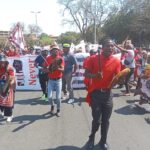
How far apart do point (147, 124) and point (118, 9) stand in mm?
51678

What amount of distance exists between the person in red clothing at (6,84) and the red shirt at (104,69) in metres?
2.80

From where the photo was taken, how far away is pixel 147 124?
28.1 ft

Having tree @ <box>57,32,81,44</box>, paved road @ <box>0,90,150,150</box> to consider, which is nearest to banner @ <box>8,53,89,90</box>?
paved road @ <box>0,90,150,150</box>

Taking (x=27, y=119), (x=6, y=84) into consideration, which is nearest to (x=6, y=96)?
(x=6, y=84)

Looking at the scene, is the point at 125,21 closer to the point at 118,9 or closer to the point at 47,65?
the point at 118,9

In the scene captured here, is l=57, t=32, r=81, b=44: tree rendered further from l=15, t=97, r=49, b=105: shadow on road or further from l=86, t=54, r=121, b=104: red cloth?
l=86, t=54, r=121, b=104: red cloth

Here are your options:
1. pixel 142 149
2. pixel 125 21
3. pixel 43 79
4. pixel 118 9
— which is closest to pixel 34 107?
pixel 43 79

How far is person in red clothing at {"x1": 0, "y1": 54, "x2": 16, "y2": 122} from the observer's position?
8.69 m

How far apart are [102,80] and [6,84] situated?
306 cm

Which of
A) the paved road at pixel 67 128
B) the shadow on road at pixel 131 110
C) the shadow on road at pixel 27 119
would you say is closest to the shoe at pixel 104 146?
the paved road at pixel 67 128

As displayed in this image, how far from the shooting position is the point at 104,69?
6289 millimetres

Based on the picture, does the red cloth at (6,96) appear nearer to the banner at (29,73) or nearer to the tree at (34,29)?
the banner at (29,73)

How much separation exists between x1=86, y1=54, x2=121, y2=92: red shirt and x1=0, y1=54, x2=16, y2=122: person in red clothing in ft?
9.20

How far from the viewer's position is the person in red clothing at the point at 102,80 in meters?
6.28
